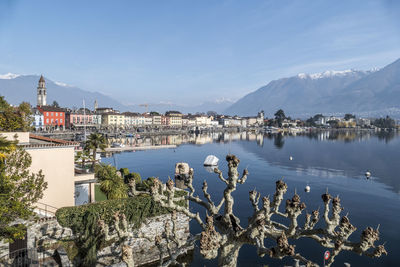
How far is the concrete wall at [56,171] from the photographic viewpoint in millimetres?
21109

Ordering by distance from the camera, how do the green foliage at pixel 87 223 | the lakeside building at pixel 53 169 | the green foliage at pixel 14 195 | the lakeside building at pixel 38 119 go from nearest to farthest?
the green foliage at pixel 14 195, the green foliage at pixel 87 223, the lakeside building at pixel 53 169, the lakeside building at pixel 38 119

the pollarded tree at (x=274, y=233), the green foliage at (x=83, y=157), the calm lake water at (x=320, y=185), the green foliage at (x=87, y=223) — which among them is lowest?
the calm lake water at (x=320, y=185)

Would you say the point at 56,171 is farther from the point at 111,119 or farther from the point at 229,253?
the point at 111,119

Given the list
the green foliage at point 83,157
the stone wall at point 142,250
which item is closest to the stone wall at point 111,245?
the stone wall at point 142,250

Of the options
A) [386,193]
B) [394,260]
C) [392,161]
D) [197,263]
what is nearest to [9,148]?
[197,263]

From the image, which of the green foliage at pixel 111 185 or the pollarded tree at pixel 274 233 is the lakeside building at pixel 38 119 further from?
the pollarded tree at pixel 274 233

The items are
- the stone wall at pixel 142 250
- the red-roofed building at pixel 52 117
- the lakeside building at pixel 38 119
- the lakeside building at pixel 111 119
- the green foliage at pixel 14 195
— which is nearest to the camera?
the green foliage at pixel 14 195

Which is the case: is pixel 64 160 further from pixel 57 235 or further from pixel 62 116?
pixel 62 116

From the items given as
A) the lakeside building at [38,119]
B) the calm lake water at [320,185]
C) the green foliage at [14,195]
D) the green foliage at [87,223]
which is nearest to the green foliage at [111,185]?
the green foliage at [87,223]

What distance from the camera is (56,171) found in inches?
864

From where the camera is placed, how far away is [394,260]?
24094 millimetres

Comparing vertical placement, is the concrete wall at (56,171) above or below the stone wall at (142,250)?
above

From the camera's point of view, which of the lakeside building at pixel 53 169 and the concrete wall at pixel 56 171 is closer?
the lakeside building at pixel 53 169

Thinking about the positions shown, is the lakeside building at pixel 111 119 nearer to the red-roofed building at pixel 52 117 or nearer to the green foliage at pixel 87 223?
the red-roofed building at pixel 52 117
